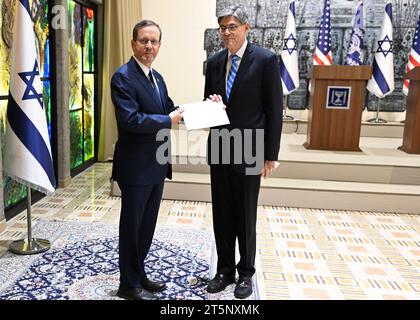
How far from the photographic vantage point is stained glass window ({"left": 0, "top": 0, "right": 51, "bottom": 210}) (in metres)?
3.40

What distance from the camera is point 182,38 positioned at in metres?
6.70

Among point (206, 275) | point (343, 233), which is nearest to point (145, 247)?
point (206, 275)

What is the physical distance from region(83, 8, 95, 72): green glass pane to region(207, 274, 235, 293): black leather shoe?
13.2 feet

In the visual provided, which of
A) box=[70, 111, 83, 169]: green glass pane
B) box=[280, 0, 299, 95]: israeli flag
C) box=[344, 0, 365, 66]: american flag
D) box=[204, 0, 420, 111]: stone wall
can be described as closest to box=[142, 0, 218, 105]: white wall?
box=[204, 0, 420, 111]: stone wall

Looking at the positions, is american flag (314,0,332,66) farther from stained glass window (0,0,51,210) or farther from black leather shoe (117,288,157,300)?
black leather shoe (117,288,157,300)

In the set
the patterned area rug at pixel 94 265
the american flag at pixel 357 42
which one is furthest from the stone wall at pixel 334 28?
the patterned area rug at pixel 94 265

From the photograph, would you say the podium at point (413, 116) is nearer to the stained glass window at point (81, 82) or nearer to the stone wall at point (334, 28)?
the stone wall at point (334, 28)

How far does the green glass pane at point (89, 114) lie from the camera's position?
5.65 metres

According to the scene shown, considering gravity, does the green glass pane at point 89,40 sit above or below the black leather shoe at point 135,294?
above

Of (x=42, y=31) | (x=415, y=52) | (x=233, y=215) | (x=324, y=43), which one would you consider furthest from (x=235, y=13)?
(x=415, y=52)

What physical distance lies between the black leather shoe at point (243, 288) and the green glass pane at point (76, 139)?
3.48 m

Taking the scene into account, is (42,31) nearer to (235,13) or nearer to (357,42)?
(235,13)
